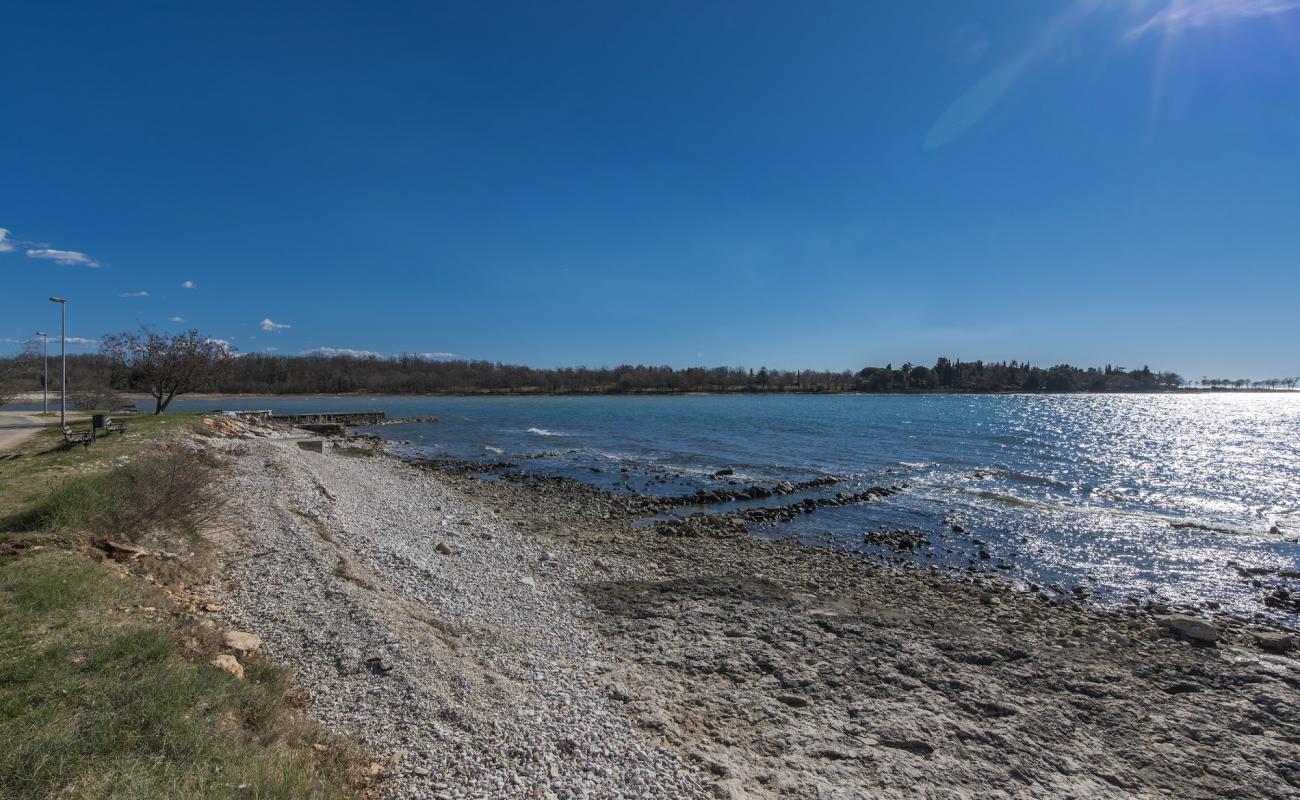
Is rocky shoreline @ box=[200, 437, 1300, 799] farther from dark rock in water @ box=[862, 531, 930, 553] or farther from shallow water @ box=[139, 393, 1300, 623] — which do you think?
shallow water @ box=[139, 393, 1300, 623]

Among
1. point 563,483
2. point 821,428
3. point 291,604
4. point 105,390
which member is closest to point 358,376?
point 105,390

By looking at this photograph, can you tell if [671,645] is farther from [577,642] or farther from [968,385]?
[968,385]

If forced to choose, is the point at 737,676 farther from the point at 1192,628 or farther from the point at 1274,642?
the point at 1274,642

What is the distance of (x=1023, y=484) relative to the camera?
27.3 meters

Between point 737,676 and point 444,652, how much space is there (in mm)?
4032

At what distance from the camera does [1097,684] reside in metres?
8.37

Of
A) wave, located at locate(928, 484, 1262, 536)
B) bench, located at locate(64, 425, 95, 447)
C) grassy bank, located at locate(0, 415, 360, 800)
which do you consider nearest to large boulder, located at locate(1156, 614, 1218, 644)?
wave, located at locate(928, 484, 1262, 536)

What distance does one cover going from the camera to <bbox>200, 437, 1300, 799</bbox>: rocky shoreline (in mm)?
5781

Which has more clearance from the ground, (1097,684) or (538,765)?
(538,765)

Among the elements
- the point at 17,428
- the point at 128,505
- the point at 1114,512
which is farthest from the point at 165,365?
the point at 1114,512

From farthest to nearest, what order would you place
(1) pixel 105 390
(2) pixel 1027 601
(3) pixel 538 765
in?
(1) pixel 105 390 → (2) pixel 1027 601 → (3) pixel 538 765

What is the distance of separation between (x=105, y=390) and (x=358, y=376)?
5851 inches

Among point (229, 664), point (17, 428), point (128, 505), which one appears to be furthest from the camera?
point (17, 428)

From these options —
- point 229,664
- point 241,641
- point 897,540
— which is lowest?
point 897,540
